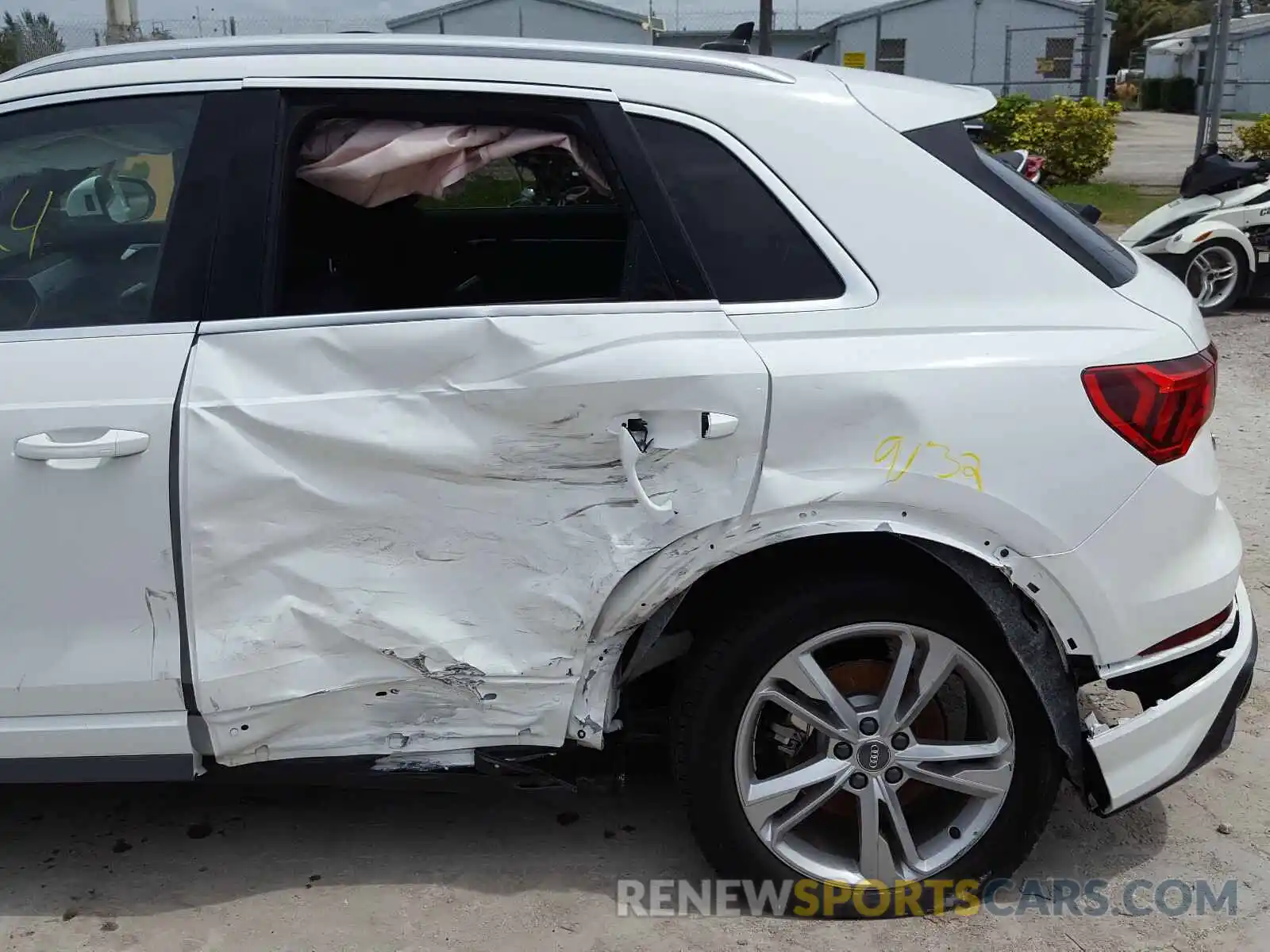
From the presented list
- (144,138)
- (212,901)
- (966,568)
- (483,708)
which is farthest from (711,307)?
(212,901)

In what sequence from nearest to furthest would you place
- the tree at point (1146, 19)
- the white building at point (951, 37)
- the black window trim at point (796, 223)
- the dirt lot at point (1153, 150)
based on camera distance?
the black window trim at point (796, 223)
the dirt lot at point (1153, 150)
the white building at point (951, 37)
the tree at point (1146, 19)

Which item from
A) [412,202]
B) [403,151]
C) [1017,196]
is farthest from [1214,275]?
[403,151]

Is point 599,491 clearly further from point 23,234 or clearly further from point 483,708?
point 23,234

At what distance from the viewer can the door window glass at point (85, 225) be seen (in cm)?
273

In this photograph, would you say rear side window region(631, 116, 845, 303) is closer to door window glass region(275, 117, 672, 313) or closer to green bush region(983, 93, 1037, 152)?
door window glass region(275, 117, 672, 313)

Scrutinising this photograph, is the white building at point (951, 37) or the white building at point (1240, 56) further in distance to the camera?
the white building at point (1240, 56)

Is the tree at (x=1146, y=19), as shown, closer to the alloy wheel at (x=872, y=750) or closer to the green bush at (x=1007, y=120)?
the green bush at (x=1007, y=120)

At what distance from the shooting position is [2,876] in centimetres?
308

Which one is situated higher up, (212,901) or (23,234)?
(23,234)

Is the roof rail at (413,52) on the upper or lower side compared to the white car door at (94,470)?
upper

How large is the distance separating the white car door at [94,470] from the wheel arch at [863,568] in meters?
0.92

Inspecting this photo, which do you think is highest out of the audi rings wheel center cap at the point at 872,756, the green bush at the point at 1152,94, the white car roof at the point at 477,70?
the white car roof at the point at 477,70

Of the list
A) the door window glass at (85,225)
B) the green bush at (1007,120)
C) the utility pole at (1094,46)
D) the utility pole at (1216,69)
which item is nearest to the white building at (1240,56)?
Answer: the green bush at (1007,120)

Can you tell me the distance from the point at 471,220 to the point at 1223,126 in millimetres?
21534
